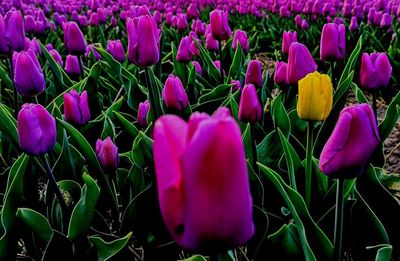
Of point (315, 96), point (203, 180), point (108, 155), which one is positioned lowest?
point (108, 155)

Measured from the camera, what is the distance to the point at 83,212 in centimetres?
117

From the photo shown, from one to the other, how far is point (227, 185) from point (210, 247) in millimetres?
103

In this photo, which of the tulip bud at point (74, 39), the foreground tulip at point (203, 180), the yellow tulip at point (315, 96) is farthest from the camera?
the tulip bud at point (74, 39)

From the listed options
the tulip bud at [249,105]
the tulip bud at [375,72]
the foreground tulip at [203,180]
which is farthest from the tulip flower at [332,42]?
the foreground tulip at [203,180]

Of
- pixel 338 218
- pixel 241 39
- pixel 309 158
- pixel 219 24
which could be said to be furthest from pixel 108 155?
pixel 241 39

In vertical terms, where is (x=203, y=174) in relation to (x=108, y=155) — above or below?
above

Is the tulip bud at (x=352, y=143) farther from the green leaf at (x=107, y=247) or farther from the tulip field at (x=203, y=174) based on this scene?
the green leaf at (x=107, y=247)

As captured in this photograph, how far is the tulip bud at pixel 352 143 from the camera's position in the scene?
0.81 meters

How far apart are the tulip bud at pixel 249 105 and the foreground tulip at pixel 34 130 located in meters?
0.54

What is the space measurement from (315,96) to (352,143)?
1.01 ft

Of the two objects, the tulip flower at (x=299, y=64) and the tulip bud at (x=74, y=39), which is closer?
the tulip flower at (x=299, y=64)

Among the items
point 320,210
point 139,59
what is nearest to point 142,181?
point 139,59

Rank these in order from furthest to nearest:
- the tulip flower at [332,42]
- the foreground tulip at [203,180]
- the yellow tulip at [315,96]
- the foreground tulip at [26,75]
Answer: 1. the tulip flower at [332,42]
2. the foreground tulip at [26,75]
3. the yellow tulip at [315,96]
4. the foreground tulip at [203,180]

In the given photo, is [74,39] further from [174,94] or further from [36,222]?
[36,222]
